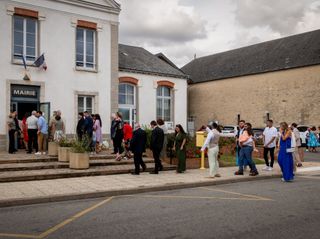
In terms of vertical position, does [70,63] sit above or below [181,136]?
above

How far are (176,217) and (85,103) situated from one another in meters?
13.0

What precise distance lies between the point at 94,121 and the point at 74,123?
2.90m

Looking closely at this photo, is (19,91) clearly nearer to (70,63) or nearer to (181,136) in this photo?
(70,63)

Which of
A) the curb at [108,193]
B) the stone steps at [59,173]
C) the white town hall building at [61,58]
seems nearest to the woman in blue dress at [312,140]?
the white town hall building at [61,58]

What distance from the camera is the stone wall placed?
113 ft

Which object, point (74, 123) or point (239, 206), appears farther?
point (74, 123)

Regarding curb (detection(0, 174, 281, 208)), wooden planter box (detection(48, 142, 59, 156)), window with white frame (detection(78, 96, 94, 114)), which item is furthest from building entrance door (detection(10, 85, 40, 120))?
curb (detection(0, 174, 281, 208))

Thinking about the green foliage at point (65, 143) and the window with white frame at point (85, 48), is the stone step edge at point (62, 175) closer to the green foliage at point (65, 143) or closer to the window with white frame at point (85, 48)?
the green foliage at point (65, 143)

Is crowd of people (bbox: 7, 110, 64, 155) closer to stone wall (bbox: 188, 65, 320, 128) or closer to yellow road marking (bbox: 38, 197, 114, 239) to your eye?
yellow road marking (bbox: 38, 197, 114, 239)

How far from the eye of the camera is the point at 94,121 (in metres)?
16.1

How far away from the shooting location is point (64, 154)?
13.7 meters

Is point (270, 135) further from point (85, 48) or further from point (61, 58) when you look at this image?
point (61, 58)

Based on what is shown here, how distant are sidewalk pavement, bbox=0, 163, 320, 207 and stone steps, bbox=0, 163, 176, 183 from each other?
1.05ft

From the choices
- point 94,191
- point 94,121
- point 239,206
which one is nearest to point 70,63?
point 94,121
